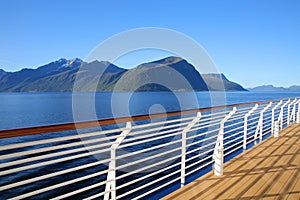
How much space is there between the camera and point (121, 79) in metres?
97.6

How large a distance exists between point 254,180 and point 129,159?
5924mm

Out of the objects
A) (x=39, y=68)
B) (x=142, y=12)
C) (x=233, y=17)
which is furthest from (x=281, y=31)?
(x=39, y=68)

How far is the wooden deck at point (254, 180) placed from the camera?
2299mm

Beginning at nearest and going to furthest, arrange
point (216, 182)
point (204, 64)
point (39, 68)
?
point (216, 182), point (204, 64), point (39, 68)

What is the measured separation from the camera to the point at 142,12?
15023mm

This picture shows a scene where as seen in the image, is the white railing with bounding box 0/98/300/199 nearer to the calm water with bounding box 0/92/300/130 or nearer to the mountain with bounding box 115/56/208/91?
the calm water with bounding box 0/92/300/130

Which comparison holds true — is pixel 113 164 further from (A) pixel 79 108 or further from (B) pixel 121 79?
(B) pixel 121 79

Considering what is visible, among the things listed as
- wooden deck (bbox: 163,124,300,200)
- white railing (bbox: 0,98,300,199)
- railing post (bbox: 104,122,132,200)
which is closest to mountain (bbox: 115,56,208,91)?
white railing (bbox: 0,98,300,199)

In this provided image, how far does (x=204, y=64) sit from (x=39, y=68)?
538 feet

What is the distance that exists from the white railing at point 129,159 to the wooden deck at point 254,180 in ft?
0.61

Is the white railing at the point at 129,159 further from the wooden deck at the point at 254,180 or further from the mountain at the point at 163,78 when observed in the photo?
the mountain at the point at 163,78

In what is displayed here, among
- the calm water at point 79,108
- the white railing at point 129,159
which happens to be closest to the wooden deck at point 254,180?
the white railing at point 129,159

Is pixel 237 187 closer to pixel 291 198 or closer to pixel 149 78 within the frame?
pixel 291 198

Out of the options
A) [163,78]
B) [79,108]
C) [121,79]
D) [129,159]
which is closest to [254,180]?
[129,159]
